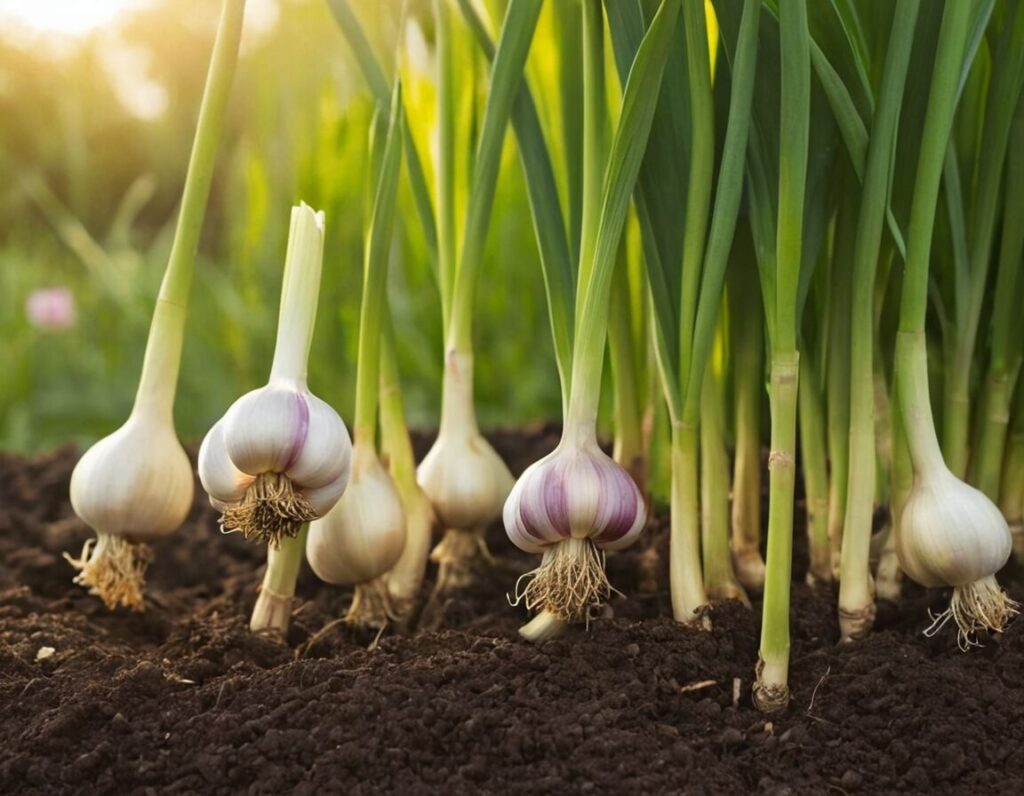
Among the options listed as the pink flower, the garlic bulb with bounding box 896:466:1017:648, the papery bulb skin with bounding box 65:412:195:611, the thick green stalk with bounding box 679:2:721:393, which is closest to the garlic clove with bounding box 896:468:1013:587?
the garlic bulb with bounding box 896:466:1017:648

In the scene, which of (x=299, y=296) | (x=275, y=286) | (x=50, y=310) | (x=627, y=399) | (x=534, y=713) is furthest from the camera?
(x=50, y=310)

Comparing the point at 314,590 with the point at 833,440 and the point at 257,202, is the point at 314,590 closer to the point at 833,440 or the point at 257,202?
the point at 833,440

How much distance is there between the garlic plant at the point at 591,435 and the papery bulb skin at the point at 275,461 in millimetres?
159

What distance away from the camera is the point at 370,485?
1124 mm

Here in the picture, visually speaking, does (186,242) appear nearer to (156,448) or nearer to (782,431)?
(156,448)

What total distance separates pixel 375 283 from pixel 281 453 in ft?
0.83

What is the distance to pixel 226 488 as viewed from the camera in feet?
3.27

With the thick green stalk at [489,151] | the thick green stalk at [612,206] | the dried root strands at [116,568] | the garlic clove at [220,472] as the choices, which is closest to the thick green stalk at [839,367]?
the thick green stalk at [612,206]

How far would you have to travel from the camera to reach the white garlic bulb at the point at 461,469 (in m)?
1.22

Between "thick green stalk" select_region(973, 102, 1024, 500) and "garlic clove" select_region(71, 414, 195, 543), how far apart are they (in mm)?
795

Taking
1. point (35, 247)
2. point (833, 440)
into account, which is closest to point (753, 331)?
point (833, 440)

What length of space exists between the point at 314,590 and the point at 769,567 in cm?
65

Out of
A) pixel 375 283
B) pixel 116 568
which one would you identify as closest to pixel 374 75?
pixel 375 283

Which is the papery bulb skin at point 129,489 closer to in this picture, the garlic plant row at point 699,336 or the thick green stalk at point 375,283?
the garlic plant row at point 699,336
